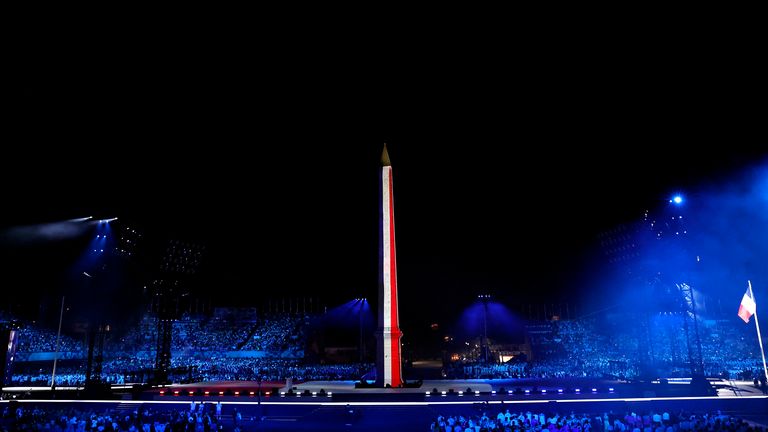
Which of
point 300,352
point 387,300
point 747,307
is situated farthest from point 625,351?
point 300,352

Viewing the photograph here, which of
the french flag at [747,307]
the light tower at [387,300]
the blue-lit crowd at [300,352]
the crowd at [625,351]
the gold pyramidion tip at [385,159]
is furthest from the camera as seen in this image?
the blue-lit crowd at [300,352]

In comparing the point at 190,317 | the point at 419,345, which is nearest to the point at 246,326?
the point at 190,317

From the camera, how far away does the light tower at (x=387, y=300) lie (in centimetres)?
3512

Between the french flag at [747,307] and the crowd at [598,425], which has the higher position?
the french flag at [747,307]

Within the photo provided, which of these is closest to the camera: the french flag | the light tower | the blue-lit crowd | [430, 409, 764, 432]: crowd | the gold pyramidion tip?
[430, 409, 764, 432]: crowd

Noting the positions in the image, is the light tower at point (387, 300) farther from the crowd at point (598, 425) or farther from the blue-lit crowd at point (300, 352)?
the crowd at point (598, 425)

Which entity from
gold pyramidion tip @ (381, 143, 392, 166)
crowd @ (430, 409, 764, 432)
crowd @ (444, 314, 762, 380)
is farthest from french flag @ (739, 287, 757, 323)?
gold pyramidion tip @ (381, 143, 392, 166)

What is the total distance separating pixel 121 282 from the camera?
6169 cm

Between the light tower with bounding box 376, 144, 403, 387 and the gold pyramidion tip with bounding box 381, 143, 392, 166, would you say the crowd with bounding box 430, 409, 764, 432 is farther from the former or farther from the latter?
the gold pyramidion tip with bounding box 381, 143, 392, 166

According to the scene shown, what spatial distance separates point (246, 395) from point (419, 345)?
2418 inches

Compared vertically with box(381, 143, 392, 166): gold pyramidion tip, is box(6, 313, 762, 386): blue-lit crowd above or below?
below

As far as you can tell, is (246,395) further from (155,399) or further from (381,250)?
(381,250)

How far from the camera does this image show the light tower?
35125mm

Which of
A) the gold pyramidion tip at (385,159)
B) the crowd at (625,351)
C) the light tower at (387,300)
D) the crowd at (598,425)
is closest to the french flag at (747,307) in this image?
the crowd at (625,351)
